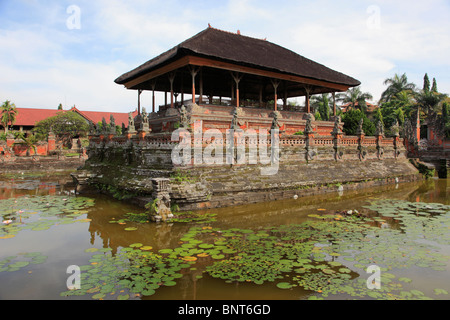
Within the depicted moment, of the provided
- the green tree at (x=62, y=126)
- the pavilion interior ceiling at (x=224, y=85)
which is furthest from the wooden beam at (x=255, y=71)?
the green tree at (x=62, y=126)

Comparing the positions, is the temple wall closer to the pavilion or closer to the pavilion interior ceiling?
the pavilion

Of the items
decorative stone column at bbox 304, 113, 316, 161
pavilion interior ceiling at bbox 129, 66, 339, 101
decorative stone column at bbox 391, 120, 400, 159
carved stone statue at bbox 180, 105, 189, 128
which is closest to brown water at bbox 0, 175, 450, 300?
decorative stone column at bbox 304, 113, 316, 161

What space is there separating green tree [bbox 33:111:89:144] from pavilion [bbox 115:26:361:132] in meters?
20.0

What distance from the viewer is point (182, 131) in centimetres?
972

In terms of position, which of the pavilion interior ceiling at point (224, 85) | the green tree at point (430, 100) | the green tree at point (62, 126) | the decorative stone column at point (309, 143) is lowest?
the decorative stone column at point (309, 143)

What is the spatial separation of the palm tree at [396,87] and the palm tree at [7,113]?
4441 centimetres

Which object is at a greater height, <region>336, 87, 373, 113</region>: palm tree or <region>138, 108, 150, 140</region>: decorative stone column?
<region>336, 87, 373, 113</region>: palm tree

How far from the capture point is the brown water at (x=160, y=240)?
4.12 meters

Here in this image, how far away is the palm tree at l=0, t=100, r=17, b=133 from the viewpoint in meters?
36.1

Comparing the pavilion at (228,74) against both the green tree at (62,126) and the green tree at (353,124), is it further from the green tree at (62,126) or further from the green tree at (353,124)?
the green tree at (62,126)

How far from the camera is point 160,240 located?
641cm

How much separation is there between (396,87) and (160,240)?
126 ft

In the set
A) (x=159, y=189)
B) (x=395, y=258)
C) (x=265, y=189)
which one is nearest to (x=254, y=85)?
(x=265, y=189)

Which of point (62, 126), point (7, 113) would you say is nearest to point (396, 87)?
point (62, 126)
